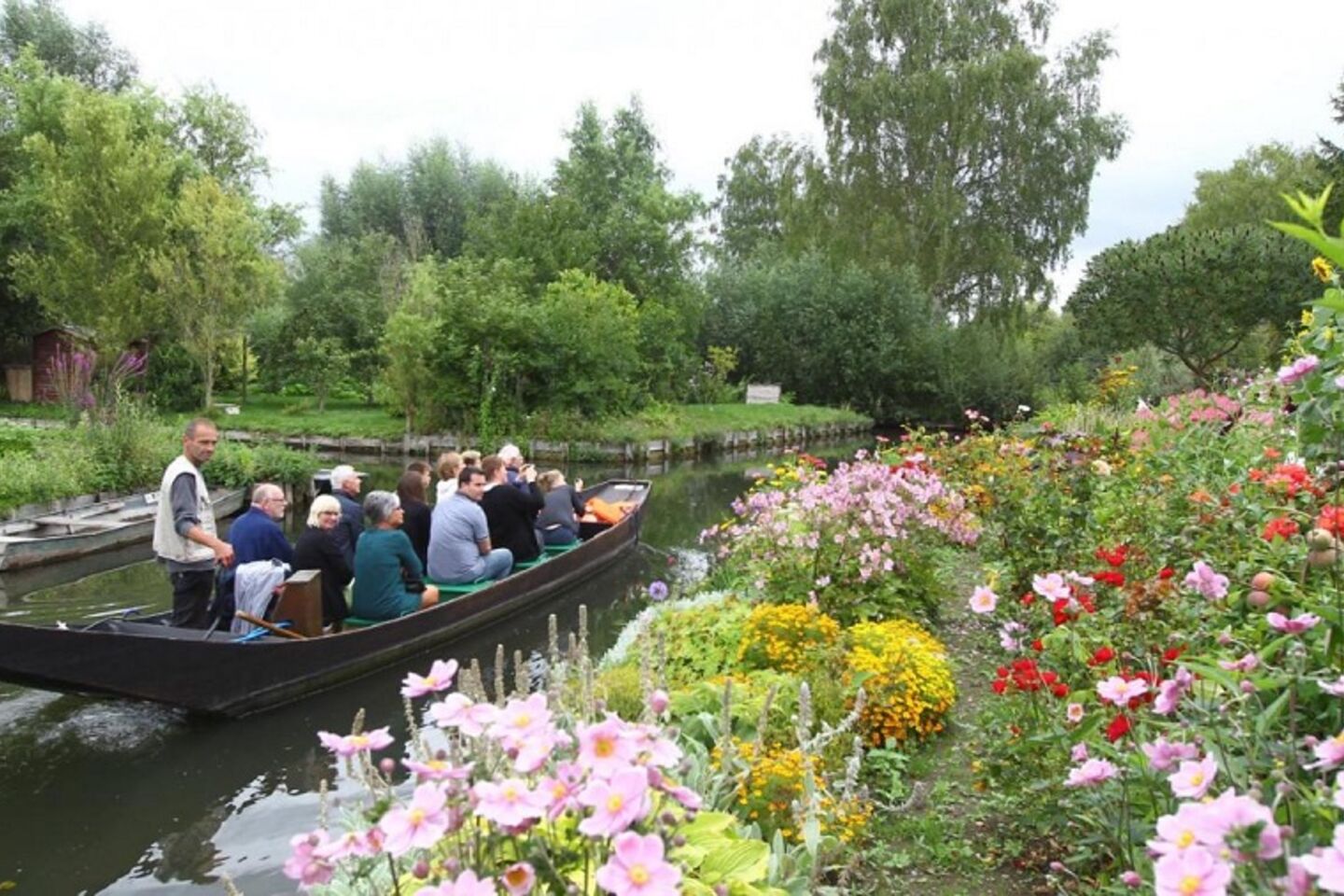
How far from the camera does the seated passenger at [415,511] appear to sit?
Result: 8438 millimetres

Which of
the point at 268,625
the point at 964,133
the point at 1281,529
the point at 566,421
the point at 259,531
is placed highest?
the point at 964,133

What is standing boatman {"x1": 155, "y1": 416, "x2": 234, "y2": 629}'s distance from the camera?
6500mm

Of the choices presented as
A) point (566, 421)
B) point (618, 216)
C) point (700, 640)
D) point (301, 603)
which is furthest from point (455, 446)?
point (700, 640)

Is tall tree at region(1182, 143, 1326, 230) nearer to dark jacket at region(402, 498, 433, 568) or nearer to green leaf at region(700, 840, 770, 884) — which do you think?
dark jacket at region(402, 498, 433, 568)

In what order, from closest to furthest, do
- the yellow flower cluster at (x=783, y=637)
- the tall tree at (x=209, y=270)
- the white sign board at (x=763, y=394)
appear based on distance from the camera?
the yellow flower cluster at (x=783, y=637) → the tall tree at (x=209, y=270) → the white sign board at (x=763, y=394)

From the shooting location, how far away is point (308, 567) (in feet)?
22.9

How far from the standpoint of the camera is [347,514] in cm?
801

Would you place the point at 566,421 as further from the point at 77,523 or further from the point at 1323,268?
the point at 1323,268

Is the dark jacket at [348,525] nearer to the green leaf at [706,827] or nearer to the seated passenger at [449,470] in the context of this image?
the seated passenger at [449,470]

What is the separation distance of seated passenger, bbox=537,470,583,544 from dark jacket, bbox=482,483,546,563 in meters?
0.72

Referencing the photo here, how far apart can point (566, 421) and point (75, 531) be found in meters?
12.3

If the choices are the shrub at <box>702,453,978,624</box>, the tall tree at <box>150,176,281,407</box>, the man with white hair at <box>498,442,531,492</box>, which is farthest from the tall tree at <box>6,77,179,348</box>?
the shrub at <box>702,453,978,624</box>

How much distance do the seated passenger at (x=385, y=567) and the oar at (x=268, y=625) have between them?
2.36 feet

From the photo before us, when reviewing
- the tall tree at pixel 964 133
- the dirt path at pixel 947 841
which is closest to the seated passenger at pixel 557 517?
the dirt path at pixel 947 841
